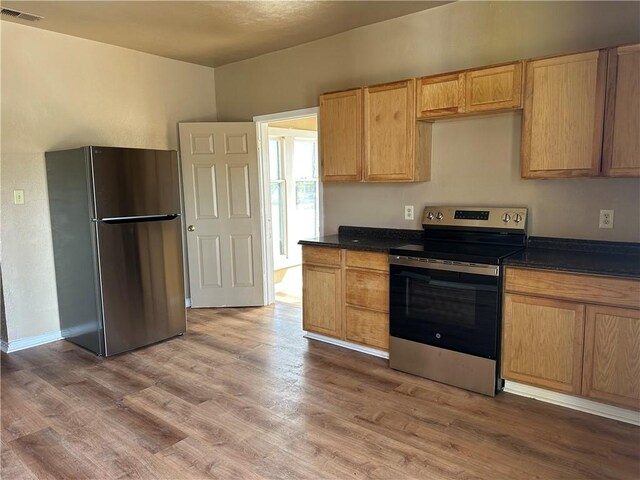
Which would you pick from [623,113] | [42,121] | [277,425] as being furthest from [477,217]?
[42,121]

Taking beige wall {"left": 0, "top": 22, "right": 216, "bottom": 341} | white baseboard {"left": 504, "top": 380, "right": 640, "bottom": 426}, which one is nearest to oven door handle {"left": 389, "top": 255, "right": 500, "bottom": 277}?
white baseboard {"left": 504, "top": 380, "right": 640, "bottom": 426}

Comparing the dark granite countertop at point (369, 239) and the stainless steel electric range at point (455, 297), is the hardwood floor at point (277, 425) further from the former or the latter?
the dark granite countertop at point (369, 239)

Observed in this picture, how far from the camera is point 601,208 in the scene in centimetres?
274

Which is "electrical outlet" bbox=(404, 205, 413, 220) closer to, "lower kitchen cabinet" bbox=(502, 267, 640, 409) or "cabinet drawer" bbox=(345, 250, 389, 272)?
"cabinet drawer" bbox=(345, 250, 389, 272)

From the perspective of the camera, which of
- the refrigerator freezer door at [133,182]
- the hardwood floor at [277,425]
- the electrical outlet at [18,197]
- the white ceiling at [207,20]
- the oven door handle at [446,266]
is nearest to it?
the hardwood floor at [277,425]

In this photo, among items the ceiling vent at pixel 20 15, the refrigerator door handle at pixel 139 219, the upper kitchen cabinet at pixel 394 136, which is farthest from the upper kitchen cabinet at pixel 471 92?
the ceiling vent at pixel 20 15

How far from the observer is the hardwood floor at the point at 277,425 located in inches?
82.5

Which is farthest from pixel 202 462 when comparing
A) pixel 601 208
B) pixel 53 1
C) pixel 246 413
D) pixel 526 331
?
pixel 53 1

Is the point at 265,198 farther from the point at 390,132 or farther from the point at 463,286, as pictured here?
the point at 463,286

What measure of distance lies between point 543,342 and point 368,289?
1.21 meters

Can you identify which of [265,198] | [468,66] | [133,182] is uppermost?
[468,66]

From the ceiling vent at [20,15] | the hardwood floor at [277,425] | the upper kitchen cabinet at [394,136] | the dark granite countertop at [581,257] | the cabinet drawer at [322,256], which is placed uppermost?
the ceiling vent at [20,15]

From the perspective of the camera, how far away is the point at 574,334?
2424 millimetres

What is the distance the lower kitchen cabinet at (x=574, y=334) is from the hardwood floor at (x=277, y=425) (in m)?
0.20
